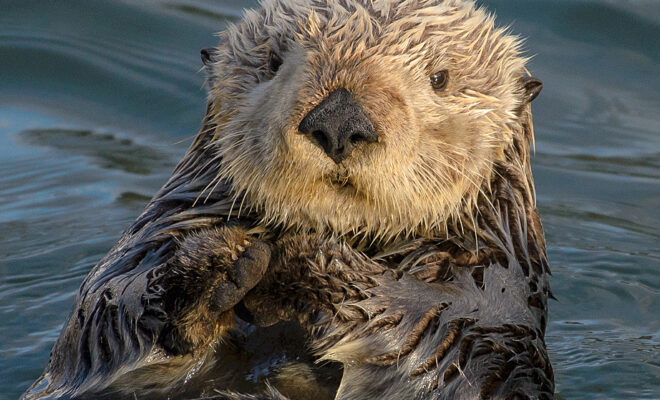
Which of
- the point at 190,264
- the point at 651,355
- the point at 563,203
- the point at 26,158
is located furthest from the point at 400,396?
the point at 26,158

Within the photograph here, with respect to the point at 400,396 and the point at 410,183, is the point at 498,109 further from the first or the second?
the point at 400,396

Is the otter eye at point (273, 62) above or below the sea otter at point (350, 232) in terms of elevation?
above

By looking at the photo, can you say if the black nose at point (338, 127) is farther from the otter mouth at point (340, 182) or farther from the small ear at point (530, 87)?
the small ear at point (530, 87)

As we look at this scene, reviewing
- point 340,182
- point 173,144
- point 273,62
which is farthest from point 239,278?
point 173,144

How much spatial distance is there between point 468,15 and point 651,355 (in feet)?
5.76

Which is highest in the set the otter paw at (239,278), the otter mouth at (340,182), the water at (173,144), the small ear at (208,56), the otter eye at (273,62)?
the otter eye at (273,62)

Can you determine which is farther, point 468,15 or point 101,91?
point 101,91

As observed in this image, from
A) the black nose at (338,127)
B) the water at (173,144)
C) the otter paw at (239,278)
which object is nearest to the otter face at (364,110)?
the black nose at (338,127)

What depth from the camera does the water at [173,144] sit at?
4988 mm

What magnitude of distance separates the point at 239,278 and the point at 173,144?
334cm

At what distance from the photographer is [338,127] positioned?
113 inches

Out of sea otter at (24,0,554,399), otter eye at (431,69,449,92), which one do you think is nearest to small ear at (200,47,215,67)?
sea otter at (24,0,554,399)

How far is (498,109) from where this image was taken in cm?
349

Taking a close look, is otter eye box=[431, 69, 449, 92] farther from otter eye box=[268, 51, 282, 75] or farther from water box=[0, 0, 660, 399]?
water box=[0, 0, 660, 399]
